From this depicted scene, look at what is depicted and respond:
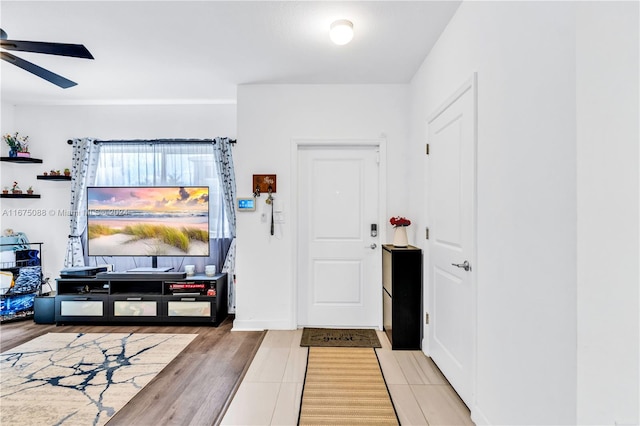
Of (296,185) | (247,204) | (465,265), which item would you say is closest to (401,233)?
(465,265)

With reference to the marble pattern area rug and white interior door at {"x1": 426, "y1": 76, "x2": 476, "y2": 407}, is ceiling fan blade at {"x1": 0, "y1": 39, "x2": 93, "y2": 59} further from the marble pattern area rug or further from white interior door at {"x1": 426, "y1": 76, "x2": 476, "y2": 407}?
white interior door at {"x1": 426, "y1": 76, "x2": 476, "y2": 407}

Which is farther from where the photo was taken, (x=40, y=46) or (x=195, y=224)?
(x=195, y=224)

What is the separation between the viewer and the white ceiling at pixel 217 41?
223 cm

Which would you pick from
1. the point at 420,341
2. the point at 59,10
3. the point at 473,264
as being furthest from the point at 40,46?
the point at 420,341

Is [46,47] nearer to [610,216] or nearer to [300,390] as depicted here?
[300,390]

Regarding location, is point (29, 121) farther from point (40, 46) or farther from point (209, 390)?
point (209, 390)

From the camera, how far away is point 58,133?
4.21m

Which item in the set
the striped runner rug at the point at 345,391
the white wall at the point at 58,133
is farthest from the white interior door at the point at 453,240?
the white wall at the point at 58,133

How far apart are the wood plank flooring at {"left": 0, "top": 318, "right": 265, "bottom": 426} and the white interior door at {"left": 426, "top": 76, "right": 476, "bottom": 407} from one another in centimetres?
156

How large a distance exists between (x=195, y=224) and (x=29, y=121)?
2664mm

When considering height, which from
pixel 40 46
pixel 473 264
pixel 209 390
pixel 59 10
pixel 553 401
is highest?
pixel 59 10

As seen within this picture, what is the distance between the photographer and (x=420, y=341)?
2982 mm

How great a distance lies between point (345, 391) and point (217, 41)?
2838 millimetres

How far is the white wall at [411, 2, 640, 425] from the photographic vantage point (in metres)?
1.11
